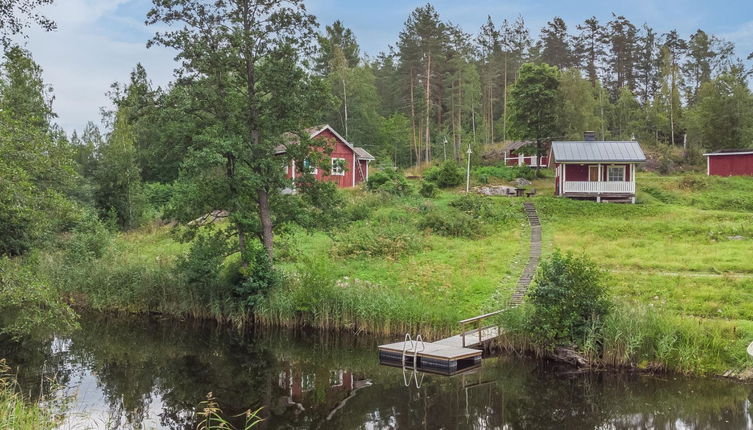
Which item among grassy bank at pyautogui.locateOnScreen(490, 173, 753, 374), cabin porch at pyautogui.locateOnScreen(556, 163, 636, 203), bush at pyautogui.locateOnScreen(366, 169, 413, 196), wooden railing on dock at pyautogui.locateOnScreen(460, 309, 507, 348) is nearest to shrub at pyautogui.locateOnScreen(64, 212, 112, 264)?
wooden railing on dock at pyautogui.locateOnScreen(460, 309, 507, 348)

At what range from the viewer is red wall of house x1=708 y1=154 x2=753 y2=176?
4631cm

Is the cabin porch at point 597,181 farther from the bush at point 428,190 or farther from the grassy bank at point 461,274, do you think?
the bush at point 428,190

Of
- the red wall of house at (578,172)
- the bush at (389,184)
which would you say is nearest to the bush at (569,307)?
the bush at (389,184)

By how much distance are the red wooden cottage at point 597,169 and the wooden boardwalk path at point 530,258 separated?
4876 mm

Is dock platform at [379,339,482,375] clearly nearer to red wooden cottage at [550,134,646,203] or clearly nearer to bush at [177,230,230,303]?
bush at [177,230,230,303]

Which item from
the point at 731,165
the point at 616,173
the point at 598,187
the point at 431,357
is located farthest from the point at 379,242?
the point at 731,165

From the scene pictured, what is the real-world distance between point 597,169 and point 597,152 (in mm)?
1188

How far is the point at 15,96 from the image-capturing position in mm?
31141

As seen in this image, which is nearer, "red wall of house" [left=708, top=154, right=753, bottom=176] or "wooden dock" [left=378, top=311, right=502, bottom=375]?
"wooden dock" [left=378, top=311, right=502, bottom=375]

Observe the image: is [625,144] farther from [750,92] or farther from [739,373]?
[739,373]

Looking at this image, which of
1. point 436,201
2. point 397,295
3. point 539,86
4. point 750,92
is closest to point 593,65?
point 750,92

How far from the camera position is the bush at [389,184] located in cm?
3991

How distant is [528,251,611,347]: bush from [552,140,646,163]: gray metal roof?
2506 cm

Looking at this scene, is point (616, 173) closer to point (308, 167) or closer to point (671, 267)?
point (671, 267)
